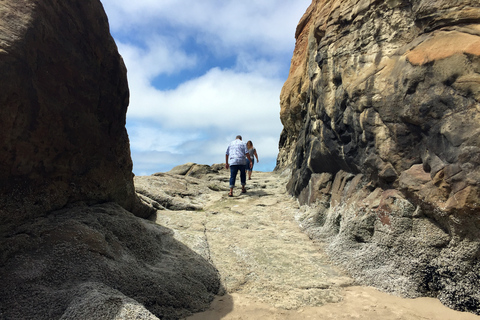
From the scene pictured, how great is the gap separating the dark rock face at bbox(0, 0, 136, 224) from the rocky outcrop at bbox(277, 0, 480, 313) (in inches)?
147

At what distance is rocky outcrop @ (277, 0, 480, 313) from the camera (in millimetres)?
3443

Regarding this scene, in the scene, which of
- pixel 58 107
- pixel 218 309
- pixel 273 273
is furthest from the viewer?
pixel 273 273

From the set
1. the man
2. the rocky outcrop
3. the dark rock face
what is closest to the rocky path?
the rocky outcrop

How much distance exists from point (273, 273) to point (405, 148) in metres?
2.52

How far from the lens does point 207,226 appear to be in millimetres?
6062

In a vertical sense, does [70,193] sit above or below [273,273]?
above

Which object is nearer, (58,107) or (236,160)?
(58,107)

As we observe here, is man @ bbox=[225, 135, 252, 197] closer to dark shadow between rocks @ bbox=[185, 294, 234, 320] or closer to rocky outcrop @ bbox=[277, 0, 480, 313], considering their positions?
rocky outcrop @ bbox=[277, 0, 480, 313]

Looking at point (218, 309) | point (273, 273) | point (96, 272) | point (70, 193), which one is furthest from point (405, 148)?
point (70, 193)

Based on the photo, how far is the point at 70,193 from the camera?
386cm

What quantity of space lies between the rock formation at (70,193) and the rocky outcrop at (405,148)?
233 centimetres

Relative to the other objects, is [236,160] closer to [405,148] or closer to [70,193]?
[405,148]

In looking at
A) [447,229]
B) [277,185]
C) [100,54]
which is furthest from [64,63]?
[277,185]

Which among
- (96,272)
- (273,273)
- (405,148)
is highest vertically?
(405,148)
